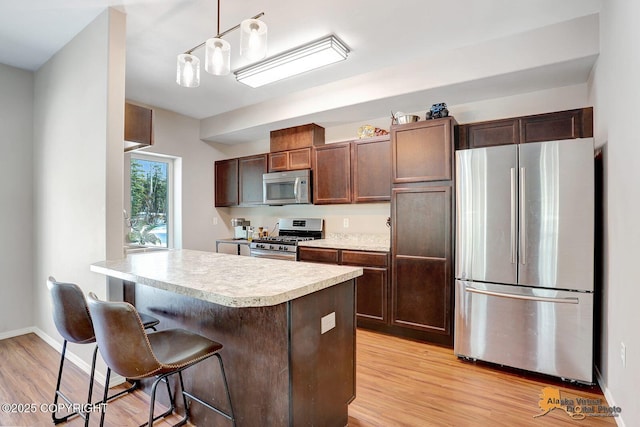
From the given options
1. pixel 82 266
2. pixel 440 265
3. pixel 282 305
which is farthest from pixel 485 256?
pixel 82 266

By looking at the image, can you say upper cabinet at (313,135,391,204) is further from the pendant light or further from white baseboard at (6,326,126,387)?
white baseboard at (6,326,126,387)

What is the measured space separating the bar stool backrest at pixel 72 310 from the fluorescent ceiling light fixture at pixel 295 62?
95.2 inches

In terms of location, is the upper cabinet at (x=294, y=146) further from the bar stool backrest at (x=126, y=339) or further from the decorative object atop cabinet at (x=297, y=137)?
the bar stool backrest at (x=126, y=339)

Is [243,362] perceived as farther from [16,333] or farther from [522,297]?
[16,333]

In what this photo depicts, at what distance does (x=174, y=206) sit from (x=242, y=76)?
2549mm

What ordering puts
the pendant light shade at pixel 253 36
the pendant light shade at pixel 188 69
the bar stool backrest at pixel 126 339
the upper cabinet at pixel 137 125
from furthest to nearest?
the upper cabinet at pixel 137 125 < the pendant light shade at pixel 188 69 < the pendant light shade at pixel 253 36 < the bar stool backrest at pixel 126 339

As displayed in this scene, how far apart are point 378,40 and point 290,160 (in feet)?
6.43

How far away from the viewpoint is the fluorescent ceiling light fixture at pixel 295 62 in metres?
2.75

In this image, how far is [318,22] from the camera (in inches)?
98.8

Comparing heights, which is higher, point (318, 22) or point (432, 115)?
point (318, 22)

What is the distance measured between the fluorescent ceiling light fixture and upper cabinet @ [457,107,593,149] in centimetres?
143

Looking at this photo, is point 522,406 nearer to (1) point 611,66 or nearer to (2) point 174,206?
(1) point 611,66

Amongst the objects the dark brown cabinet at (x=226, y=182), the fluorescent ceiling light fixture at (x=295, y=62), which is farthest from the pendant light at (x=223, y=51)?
the dark brown cabinet at (x=226, y=182)

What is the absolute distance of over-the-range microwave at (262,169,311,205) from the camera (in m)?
4.08
